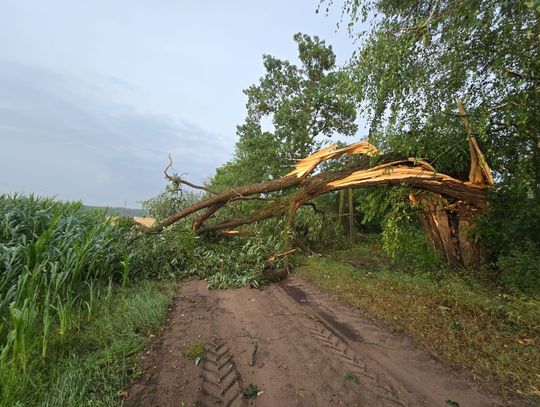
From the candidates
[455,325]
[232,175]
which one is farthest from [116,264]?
[232,175]

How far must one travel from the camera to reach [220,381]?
2.32m

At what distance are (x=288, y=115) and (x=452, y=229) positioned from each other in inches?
243

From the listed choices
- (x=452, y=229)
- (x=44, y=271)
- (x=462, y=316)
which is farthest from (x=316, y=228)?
(x=44, y=271)

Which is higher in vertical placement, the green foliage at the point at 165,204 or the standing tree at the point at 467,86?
the standing tree at the point at 467,86

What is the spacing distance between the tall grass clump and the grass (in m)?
3.44

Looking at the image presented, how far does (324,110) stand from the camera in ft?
37.8

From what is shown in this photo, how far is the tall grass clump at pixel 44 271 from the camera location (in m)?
2.48

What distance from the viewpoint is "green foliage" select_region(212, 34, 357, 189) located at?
34.3 feet

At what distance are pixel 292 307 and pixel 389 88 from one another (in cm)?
337

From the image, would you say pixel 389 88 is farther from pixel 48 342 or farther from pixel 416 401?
pixel 48 342

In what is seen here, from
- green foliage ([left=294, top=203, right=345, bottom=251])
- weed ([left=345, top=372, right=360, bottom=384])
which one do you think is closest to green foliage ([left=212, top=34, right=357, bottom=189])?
green foliage ([left=294, top=203, right=345, bottom=251])

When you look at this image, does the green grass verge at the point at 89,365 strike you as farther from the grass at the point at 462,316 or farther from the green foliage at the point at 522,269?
the green foliage at the point at 522,269

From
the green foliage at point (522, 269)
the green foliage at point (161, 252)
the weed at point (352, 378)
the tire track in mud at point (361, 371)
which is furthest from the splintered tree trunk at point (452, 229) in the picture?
the green foliage at point (161, 252)

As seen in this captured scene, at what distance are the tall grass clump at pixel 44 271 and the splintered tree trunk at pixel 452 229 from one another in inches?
229
